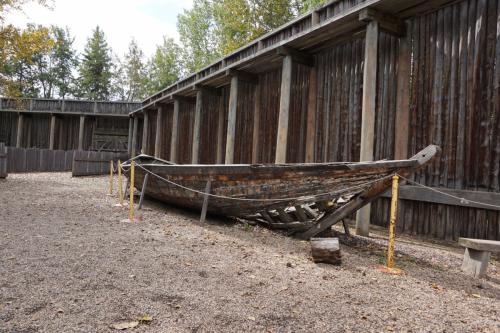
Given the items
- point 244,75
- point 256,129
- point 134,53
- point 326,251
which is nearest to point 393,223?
point 326,251

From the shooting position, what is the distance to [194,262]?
4469 mm

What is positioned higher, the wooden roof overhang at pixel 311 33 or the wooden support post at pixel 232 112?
the wooden roof overhang at pixel 311 33

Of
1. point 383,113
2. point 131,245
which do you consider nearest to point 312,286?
point 131,245

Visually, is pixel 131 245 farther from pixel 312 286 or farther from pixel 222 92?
pixel 222 92

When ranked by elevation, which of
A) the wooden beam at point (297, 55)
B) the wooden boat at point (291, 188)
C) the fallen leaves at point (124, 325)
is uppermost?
the wooden beam at point (297, 55)

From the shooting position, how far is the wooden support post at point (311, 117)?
377 inches

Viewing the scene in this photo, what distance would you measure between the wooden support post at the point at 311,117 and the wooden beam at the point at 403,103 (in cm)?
250

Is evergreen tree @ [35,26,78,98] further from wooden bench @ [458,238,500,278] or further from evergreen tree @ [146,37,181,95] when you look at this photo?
wooden bench @ [458,238,500,278]

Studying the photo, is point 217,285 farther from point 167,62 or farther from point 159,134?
point 167,62

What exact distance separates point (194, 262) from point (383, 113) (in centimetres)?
536

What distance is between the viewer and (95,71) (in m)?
50.8

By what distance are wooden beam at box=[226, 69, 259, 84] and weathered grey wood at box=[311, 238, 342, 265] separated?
7.80 m

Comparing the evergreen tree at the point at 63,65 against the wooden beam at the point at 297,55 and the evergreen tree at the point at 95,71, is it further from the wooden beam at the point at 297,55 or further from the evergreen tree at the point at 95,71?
the wooden beam at the point at 297,55

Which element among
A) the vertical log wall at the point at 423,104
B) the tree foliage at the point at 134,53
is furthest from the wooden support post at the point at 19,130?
the vertical log wall at the point at 423,104
